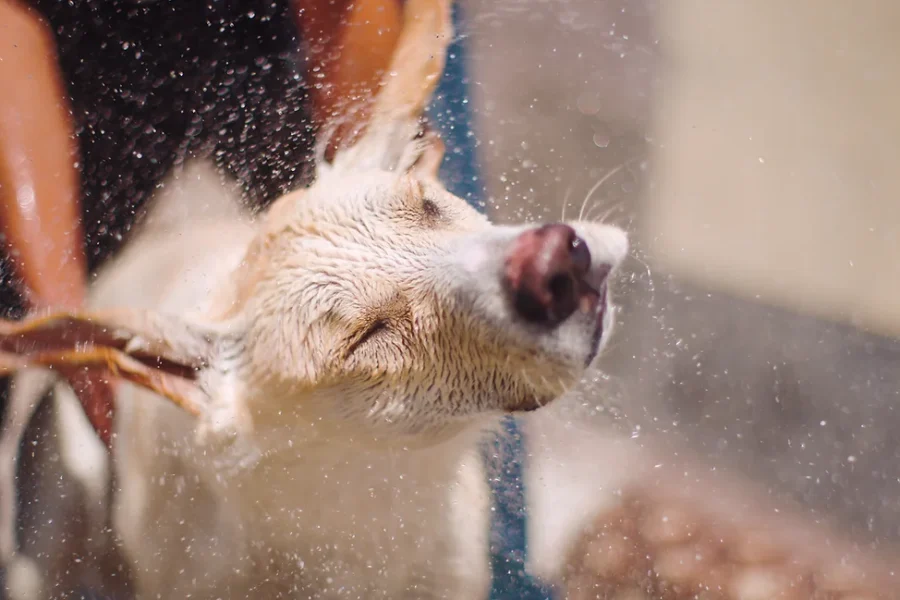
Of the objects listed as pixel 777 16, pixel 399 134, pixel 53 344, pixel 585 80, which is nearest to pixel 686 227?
pixel 585 80

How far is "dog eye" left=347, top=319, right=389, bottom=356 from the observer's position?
38.1 inches

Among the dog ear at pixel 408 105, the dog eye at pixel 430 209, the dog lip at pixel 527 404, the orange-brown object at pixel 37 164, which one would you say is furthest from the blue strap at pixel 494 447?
the orange-brown object at pixel 37 164

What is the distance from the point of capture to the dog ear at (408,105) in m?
1.32

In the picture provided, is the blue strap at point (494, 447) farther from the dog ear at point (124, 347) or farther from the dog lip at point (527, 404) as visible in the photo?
the dog ear at point (124, 347)

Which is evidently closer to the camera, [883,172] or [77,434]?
[77,434]

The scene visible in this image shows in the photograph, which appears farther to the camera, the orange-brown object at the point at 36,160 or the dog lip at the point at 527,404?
the orange-brown object at the point at 36,160

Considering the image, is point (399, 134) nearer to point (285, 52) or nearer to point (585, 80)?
point (285, 52)

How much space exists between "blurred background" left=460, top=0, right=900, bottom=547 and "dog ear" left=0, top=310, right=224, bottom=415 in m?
0.97

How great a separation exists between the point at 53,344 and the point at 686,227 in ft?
4.91

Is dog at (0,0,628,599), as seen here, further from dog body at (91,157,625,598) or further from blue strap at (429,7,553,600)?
blue strap at (429,7,553,600)

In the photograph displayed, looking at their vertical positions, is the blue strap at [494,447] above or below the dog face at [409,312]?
below

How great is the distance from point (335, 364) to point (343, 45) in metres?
1.00

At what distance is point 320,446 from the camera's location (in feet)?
3.62

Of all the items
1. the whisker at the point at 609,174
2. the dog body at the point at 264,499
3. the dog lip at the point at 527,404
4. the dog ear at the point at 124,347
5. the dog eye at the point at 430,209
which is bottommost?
the dog body at the point at 264,499
